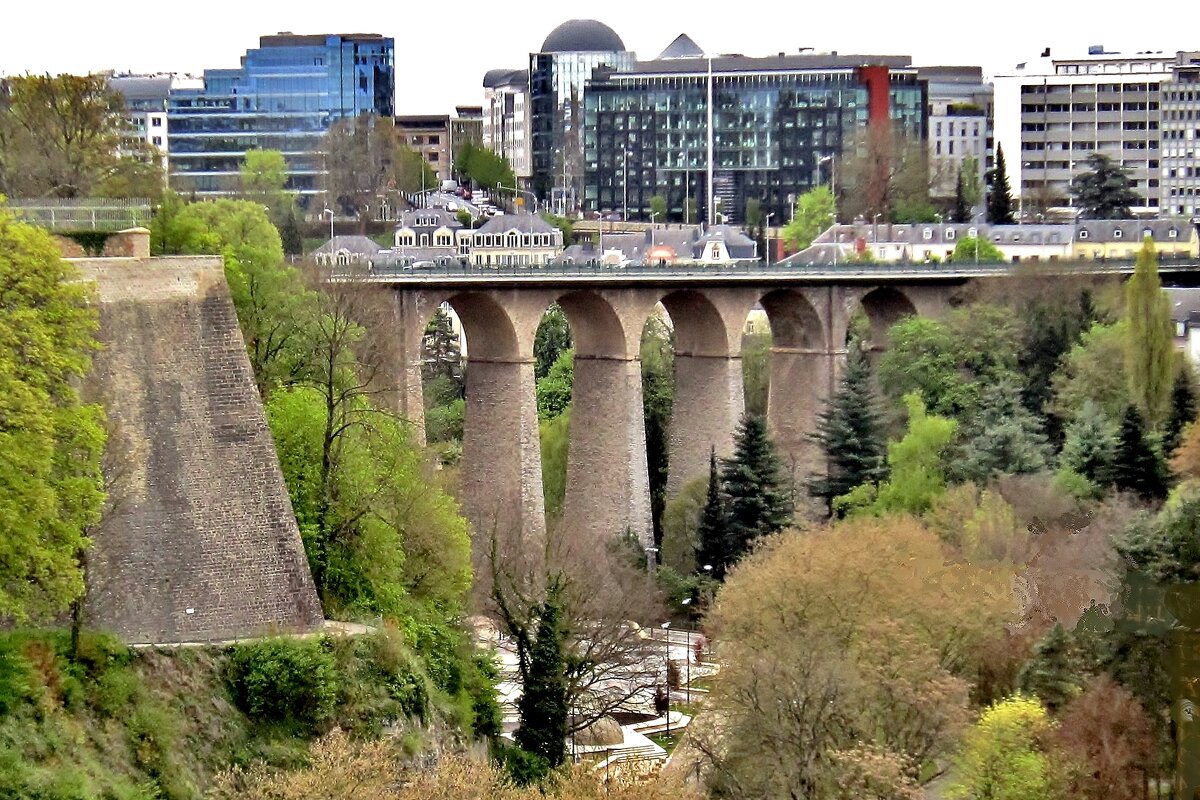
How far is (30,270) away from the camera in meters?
36.6

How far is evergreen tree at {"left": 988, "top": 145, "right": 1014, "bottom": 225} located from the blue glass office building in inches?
1109

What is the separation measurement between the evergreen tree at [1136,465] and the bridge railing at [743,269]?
45.4ft

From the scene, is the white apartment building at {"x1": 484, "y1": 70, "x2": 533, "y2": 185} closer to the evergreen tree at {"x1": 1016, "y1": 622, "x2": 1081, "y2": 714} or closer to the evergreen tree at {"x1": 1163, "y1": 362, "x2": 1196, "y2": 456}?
the evergreen tree at {"x1": 1163, "y1": 362, "x2": 1196, "y2": 456}

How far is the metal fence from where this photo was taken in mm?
42375

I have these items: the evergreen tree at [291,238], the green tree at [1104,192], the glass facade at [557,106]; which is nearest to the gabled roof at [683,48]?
the glass facade at [557,106]

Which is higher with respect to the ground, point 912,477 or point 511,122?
point 511,122

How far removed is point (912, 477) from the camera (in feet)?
208

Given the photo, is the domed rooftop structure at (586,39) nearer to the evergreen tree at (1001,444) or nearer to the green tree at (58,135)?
the green tree at (58,135)

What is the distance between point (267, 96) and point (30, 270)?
77369 millimetres

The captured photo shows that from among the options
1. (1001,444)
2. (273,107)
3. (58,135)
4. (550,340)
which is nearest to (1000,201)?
(550,340)

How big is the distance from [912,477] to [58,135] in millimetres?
22733

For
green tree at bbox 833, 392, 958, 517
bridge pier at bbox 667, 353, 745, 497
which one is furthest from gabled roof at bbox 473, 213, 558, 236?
green tree at bbox 833, 392, 958, 517

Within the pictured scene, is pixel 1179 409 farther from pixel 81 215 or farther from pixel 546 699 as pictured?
pixel 81 215

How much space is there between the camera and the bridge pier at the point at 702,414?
2781 inches
